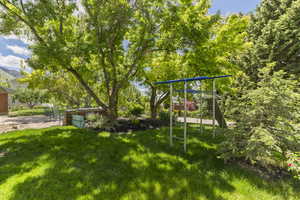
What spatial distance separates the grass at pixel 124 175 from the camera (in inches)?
96.8

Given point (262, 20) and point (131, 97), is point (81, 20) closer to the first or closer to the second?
point (131, 97)

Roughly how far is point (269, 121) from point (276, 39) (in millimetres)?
5883

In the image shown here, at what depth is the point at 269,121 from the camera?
331 cm

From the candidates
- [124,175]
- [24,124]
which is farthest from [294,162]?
[24,124]

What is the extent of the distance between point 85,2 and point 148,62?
3.69 m

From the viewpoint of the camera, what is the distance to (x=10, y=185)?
8.64 ft

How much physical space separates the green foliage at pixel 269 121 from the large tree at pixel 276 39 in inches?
171

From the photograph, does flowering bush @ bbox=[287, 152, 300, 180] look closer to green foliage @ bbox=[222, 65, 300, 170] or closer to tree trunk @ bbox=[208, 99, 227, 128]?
green foliage @ bbox=[222, 65, 300, 170]

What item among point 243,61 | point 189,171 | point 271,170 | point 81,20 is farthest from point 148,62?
point 271,170

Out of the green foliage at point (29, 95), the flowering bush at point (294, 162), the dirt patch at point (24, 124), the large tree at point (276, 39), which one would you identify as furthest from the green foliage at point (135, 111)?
the green foliage at point (29, 95)

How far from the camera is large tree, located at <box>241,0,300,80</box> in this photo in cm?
662

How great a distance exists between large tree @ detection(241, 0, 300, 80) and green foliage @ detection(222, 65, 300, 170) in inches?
171

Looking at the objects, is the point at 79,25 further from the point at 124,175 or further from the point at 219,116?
the point at 219,116

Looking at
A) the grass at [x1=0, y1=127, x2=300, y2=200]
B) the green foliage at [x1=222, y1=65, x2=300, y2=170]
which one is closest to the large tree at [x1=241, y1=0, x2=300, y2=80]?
the green foliage at [x1=222, y1=65, x2=300, y2=170]
